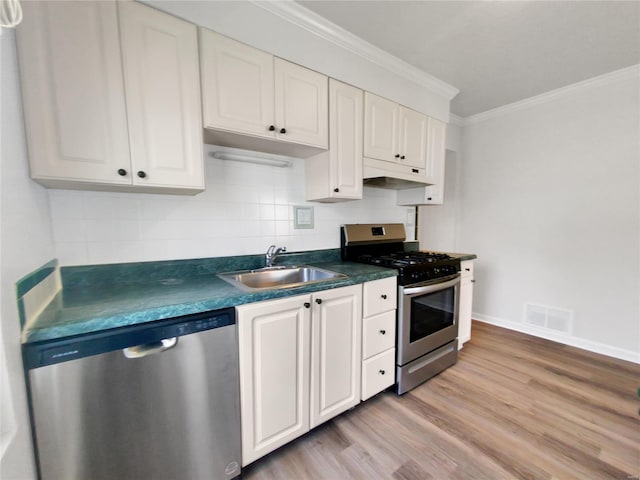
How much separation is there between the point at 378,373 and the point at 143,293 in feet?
4.85

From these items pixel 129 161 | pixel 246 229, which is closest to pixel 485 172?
pixel 246 229

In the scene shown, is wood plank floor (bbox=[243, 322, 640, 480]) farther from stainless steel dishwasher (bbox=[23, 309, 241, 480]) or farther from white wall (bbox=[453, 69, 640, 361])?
white wall (bbox=[453, 69, 640, 361])

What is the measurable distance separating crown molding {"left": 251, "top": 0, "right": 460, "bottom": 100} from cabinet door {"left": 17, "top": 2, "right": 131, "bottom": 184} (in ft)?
2.64

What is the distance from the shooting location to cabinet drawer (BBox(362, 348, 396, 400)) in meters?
1.64

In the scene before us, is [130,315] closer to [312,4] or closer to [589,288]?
[312,4]

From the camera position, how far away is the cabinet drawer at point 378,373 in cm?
164

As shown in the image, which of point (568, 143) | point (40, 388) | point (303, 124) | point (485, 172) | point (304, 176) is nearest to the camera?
point (40, 388)

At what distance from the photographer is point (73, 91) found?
1.00 m

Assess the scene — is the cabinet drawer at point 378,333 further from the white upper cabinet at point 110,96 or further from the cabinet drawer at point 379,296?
the white upper cabinet at point 110,96

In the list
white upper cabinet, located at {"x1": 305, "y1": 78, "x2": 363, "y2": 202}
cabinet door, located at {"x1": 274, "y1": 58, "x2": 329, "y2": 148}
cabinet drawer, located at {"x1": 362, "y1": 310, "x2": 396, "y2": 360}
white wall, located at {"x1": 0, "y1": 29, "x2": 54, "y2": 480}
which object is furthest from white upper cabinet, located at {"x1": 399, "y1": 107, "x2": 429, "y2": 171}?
white wall, located at {"x1": 0, "y1": 29, "x2": 54, "y2": 480}

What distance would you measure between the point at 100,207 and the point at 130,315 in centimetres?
75

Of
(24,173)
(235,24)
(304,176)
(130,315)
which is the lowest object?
(130,315)

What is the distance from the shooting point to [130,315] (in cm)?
89

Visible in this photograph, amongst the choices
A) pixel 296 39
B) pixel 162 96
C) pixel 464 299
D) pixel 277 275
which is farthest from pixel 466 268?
pixel 162 96
